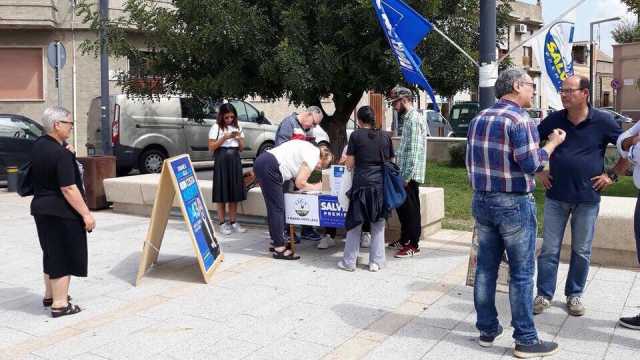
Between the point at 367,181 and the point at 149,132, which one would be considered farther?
the point at 149,132

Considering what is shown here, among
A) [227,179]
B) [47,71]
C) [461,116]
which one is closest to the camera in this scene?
[227,179]

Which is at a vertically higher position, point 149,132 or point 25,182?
point 149,132

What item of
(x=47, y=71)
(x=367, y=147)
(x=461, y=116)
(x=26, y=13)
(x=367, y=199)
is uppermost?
(x=26, y=13)

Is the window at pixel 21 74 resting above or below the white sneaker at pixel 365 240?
above

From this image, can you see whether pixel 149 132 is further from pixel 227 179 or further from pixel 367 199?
pixel 367 199

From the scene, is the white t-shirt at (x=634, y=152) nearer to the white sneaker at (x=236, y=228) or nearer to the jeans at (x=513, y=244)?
the jeans at (x=513, y=244)

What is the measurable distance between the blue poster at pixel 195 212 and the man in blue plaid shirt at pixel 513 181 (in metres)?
2.80

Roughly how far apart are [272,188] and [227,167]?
159 centimetres

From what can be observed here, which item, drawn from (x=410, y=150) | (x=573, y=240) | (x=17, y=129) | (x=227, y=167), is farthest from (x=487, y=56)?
(x=17, y=129)

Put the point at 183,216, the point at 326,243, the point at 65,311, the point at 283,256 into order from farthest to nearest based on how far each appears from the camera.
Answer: the point at 326,243
the point at 283,256
the point at 183,216
the point at 65,311

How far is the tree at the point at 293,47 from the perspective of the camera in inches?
352

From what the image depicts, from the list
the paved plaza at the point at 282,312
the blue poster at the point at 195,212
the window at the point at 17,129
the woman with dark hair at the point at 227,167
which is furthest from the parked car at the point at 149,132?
the blue poster at the point at 195,212

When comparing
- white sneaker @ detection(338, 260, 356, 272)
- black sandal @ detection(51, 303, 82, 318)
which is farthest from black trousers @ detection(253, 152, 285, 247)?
black sandal @ detection(51, 303, 82, 318)

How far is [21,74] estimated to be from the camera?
67.7ft
